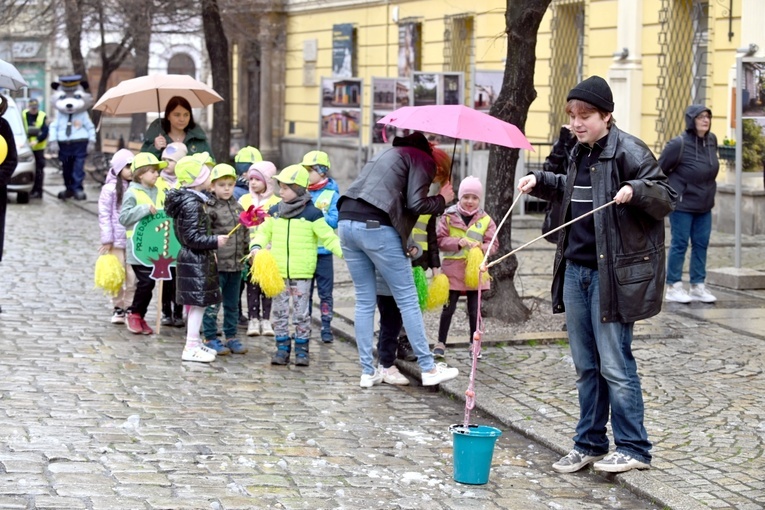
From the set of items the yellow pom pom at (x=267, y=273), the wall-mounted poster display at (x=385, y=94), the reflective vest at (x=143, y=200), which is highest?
the wall-mounted poster display at (x=385, y=94)

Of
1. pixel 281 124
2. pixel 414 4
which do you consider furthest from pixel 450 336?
pixel 281 124

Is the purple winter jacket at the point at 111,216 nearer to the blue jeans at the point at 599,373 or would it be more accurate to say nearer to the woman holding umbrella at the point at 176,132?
the woman holding umbrella at the point at 176,132

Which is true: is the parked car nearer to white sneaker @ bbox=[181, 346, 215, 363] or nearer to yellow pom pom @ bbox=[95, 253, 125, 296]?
yellow pom pom @ bbox=[95, 253, 125, 296]

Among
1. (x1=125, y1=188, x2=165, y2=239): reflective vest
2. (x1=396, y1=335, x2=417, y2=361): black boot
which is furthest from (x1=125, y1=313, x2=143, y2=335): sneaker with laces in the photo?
(x1=396, y1=335, x2=417, y2=361): black boot

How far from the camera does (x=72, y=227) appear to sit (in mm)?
18828

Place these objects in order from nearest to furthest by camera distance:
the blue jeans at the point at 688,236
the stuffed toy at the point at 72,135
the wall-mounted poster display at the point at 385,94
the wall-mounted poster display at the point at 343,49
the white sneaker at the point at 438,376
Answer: the white sneaker at the point at 438,376
the blue jeans at the point at 688,236
the wall-mounted poster display at the point at 385,94
the stuffed toy at the point at 72,135
the wall-mounted poster display at the point at 343,49

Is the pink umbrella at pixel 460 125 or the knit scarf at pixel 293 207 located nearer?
the pink umbrella at pixel 460 125

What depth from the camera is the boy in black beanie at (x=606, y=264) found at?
247 inches

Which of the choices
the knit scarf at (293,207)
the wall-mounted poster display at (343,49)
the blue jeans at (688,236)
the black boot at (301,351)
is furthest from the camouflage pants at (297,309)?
the wall-mounted poster display at (343,49)

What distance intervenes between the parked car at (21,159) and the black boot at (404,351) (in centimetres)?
1428

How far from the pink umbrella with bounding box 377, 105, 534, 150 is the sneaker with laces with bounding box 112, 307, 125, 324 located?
3647 millimetres

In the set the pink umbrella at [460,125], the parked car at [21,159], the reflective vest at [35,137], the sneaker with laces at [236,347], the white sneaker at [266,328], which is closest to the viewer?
the pink umbrella at [460,125]

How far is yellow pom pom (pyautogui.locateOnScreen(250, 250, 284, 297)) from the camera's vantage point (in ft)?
29.7

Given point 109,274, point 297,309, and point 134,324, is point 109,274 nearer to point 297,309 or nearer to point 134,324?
point 134,324
